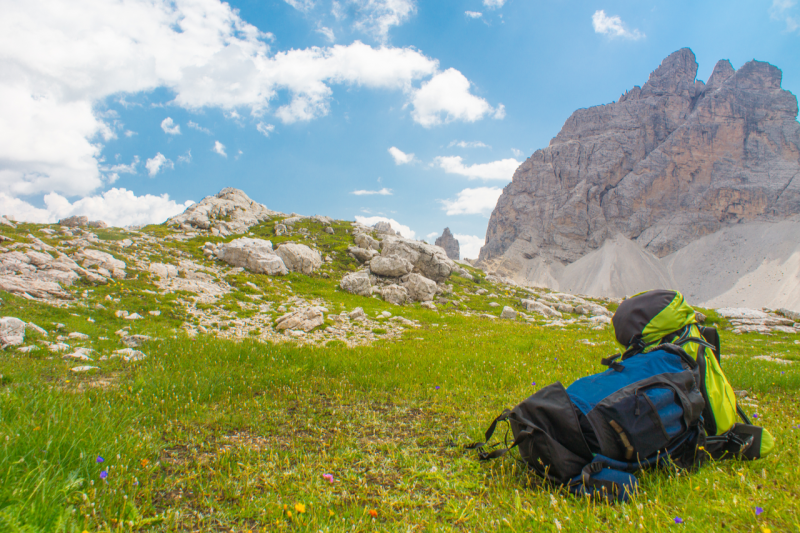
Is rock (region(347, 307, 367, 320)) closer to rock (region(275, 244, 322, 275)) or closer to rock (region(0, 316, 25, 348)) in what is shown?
rock (region(275, 244, 322, 275))

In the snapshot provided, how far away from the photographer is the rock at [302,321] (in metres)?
15.5

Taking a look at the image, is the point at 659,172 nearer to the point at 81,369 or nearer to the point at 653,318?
the point at 653,318

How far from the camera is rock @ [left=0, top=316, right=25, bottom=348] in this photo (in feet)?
30.1

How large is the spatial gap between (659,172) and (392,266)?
578 ft

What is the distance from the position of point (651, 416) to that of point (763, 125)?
21950 cm

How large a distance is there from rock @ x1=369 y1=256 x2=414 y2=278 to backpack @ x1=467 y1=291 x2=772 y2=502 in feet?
88.1

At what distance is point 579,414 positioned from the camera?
14.6ft

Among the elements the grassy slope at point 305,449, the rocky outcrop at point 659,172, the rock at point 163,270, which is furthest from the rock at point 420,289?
the rocky outcrop at point 659,172

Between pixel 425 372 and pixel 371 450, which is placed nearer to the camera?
pixel 371 450

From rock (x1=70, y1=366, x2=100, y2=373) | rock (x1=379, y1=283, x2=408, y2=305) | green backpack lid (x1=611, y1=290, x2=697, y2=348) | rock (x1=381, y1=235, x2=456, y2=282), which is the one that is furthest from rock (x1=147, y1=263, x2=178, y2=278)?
green backpack lid (x1=611, y1=290, x2=697, y2=348)

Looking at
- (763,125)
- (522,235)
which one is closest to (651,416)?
(522,235)

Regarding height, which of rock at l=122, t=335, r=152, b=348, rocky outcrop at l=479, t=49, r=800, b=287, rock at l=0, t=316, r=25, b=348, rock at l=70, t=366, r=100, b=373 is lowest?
rock at l=70, t=366, r=100, b=373

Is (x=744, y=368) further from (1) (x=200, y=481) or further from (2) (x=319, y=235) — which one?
(2) (x=319, y=235)

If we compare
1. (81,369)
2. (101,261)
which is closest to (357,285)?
(101,261)
